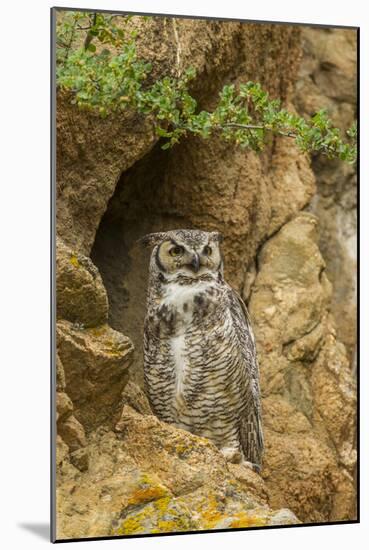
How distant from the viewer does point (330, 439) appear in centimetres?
470

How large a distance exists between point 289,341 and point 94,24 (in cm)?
158

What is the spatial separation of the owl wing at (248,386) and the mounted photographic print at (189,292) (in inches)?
0.4

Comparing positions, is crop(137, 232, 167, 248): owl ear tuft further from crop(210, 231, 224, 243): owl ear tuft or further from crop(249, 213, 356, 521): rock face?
crop(249, 213, 356, 521): rock face

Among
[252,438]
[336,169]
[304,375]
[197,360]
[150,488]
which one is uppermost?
[336,169]

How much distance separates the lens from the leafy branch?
3.69 metres

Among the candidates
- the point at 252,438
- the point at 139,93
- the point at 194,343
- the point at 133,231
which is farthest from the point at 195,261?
the point at 252,438

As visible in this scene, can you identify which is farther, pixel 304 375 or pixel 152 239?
pixel 304 375

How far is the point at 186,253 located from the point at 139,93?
1.88 feet

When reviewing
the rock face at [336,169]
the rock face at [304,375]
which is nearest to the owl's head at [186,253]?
the rock face at [304,375]

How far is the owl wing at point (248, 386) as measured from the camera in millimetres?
4191

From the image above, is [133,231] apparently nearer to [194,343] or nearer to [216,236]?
[216,236]

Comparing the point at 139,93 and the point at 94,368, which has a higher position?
the point at 139,93

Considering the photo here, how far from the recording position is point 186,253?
400 centimetres

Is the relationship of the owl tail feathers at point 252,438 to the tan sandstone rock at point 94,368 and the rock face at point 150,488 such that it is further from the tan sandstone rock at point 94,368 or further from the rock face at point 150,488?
the tan sandstone rock at point 94,368
